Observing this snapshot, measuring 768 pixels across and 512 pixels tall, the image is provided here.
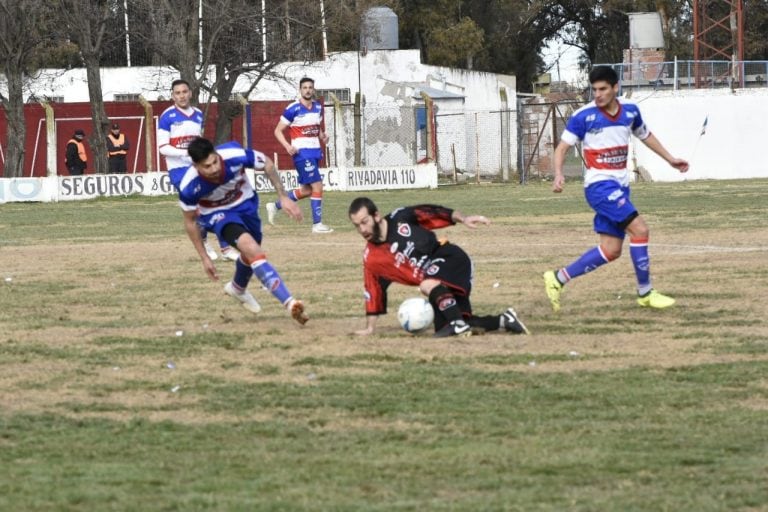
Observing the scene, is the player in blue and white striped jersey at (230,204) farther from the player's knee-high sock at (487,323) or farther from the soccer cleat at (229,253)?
the soccer cleat at (229,253)

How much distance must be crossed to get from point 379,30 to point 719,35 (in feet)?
60.4

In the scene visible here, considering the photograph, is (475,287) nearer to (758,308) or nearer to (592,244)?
(758,308)

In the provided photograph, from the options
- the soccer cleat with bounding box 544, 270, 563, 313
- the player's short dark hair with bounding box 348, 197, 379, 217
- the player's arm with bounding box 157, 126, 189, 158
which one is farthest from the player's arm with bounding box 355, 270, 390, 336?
the player's arm with bounding box 157, 126, 189, 158

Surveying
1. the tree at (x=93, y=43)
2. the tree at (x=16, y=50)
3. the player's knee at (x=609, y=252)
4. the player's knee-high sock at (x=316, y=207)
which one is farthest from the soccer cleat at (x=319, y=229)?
the tree at (x=16, y=50)

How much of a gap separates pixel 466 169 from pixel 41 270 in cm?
3575

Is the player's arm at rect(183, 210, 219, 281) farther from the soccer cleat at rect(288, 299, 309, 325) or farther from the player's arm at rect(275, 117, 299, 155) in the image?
the player's arm at rect(275, 117, 299, 155)

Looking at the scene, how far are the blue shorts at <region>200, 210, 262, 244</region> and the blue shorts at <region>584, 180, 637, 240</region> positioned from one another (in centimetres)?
255

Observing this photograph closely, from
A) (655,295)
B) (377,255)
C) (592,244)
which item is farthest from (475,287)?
(592,244)

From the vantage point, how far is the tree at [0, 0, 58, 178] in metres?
Result: 40.5

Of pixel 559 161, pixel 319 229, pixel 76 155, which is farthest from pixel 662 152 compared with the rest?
pixel 76 155

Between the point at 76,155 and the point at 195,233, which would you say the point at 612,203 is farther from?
the point at 76,155

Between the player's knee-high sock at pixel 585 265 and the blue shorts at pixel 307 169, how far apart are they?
991 cm

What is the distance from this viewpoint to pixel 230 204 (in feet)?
36.6

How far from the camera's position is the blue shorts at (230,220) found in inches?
438
